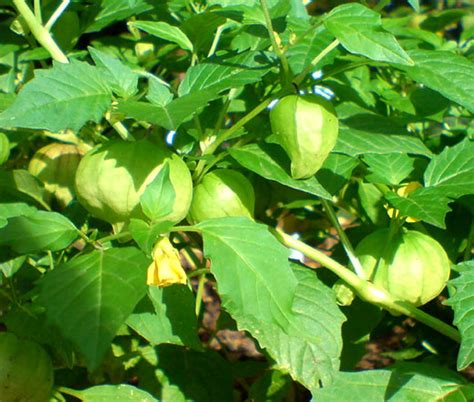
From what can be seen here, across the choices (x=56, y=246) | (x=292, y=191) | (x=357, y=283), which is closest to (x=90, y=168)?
(x=56, y=246)

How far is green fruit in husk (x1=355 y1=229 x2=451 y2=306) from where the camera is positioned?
956mm

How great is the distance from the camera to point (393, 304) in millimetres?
976

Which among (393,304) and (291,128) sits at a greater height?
(291,128)

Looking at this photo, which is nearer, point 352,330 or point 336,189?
point 336,189

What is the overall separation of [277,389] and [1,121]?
2.31 feet

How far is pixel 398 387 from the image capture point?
908 millimetres

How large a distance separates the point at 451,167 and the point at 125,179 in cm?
45

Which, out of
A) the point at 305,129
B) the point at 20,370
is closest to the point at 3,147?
the point at 20,370

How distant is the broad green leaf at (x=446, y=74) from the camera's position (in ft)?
2.81

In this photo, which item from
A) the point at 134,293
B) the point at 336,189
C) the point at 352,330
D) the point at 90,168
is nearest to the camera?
the point at 134,293

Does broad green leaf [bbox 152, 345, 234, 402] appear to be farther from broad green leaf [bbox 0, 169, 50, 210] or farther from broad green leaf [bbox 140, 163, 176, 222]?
broad green leaf [bbox 140, 163, 176, 222]

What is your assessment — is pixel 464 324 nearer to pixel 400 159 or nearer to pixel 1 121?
pixel 400 159

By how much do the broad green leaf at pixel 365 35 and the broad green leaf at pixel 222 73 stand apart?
0.10 metres

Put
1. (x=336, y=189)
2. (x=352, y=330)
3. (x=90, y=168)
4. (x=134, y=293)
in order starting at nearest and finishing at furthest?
(x=134, y=293) → (x=90, y=168) → (x=336, y=189) → (x=352, y=330)
